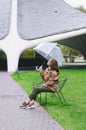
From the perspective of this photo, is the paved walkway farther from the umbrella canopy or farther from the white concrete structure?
the white concrete structure

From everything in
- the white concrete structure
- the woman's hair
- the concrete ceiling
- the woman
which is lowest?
the white concrete structure

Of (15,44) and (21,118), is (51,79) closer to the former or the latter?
(21,118)

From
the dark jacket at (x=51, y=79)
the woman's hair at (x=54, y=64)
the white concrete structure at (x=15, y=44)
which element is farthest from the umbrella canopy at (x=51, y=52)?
the white concrete structure at (x=15, y=44)

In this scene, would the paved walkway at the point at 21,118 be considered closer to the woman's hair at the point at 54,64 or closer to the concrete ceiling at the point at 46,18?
the woman's hair at the point at 54,64

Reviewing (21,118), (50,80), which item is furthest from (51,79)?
(21,118)

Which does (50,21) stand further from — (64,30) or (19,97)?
(19,97)

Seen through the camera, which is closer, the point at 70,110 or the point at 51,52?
the point at 70,110

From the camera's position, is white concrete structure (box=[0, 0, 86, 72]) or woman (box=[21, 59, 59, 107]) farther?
white concrete structure (box=[0, 0, 86, 72])

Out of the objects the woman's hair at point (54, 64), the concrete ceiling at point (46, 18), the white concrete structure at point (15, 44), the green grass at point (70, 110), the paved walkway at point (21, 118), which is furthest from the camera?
the concrete ceiling at point (46, 18)

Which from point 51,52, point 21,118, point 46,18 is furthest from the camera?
point 46,18

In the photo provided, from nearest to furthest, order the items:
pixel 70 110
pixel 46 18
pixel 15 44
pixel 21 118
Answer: pixel 21 118
pixel 70 110
pixel 15 44
pixel 46 18

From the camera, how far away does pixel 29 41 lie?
32.1 metres

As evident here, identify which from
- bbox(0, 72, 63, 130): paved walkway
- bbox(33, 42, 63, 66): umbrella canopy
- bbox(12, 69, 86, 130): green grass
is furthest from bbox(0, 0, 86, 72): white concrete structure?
bbox(33, 42, 63, 66): umbrella canopy

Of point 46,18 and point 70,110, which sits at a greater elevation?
point 70,110
